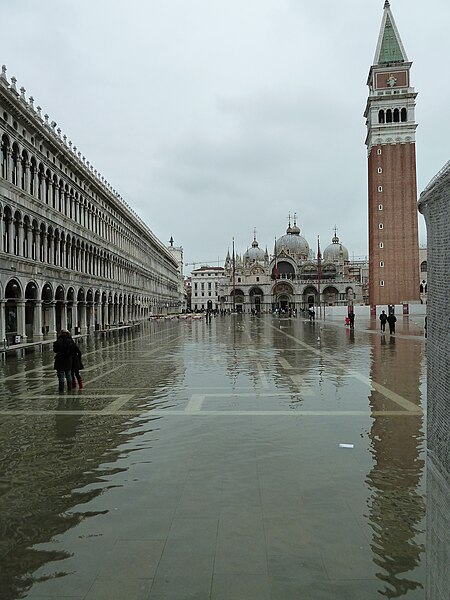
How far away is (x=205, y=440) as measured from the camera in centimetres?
859

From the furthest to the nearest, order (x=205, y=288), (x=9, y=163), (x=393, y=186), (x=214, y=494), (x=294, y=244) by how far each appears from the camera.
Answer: (x=205, y=288)
(x=294, y=244)
(x=393, y=186)
(x=9, y=163)
(x=214, y=494)

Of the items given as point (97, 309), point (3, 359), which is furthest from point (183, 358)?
point (97, 309)

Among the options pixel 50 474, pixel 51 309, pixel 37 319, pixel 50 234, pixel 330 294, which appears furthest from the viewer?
pixel 330 294

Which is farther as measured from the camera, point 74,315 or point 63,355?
point 74,315

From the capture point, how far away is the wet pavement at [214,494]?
14.2ft

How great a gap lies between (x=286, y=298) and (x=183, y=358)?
10848cm

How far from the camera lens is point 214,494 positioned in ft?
20.2

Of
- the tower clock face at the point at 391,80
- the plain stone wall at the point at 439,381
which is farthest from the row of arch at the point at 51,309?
the tower clock face at the point at 391,80

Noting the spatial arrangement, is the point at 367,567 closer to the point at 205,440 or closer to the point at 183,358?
the point at 205,440

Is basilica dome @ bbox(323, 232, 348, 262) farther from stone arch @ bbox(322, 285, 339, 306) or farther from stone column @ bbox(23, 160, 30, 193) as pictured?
stone column @ bbox(23, 160, 30, 193)

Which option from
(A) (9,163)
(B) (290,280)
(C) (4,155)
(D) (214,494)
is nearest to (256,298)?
(B) (290,280)

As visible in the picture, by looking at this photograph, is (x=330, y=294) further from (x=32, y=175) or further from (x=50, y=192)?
(x=32, y=175)

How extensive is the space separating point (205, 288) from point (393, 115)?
98.9 m

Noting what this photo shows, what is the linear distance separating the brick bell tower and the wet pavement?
6815cm
